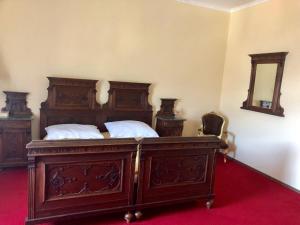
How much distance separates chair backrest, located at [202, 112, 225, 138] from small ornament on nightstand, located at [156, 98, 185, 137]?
56cm

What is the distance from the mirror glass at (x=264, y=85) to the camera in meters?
3.77

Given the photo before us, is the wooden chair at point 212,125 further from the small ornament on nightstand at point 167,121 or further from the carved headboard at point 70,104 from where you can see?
the carved headboard at point 70,104

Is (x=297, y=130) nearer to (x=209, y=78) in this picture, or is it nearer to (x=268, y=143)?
(x=268, y=143)

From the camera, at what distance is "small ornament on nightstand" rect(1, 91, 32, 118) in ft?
11.4

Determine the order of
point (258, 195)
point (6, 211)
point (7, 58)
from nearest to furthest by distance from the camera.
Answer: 1. point (6, 211)
2. point (258, 195)
3. point (7, 58)

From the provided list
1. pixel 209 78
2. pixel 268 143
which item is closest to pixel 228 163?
pixel 268 143

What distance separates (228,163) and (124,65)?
243 centimetres

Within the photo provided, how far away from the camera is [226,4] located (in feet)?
14.3

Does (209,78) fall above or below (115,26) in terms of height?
below

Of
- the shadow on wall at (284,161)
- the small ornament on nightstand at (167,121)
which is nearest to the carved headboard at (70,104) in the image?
the small ornament on nightstand at (167,121)

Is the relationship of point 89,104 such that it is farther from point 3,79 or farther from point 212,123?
point 212,123

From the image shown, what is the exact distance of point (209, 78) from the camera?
4.72m

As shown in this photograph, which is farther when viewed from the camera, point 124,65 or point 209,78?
point 209,78

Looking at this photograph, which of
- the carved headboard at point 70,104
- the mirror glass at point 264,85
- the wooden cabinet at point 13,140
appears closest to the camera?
the wooden cabinet at point 13,140
